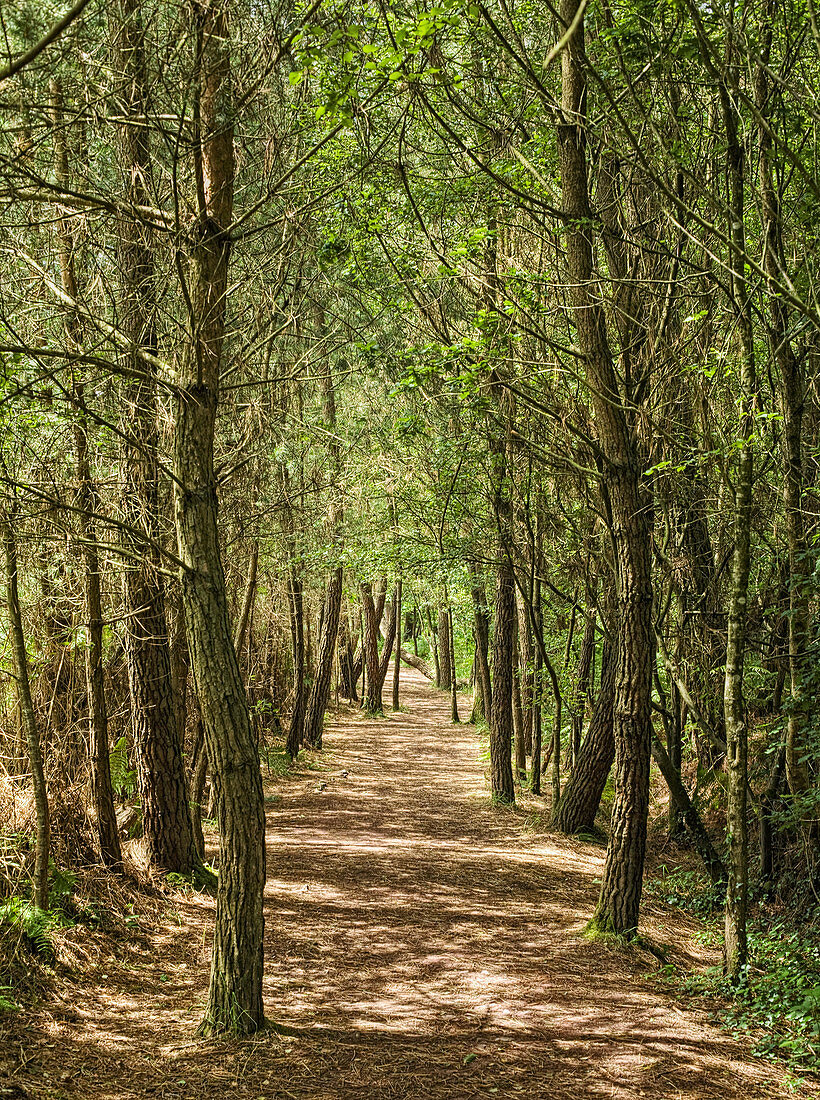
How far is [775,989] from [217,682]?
467 cm

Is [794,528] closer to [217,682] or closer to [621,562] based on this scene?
[621,562]

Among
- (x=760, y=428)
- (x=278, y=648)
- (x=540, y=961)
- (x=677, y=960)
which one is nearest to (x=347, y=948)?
(x=540, y=961)

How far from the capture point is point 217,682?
4.80m

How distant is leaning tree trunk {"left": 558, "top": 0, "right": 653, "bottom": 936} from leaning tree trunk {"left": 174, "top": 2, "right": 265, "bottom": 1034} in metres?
3.24

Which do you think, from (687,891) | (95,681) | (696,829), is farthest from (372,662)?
(95,681)

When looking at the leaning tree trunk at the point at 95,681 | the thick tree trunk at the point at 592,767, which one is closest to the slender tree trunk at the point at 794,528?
the thick tree trunk at the point at 592,767

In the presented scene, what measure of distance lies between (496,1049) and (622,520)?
404cm

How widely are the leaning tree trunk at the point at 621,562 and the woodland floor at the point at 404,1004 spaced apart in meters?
0.72

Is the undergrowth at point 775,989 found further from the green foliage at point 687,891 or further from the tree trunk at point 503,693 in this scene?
the tree trunk at point 503,693

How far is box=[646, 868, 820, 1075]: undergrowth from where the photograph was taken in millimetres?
5270

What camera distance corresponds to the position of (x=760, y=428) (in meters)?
6.18

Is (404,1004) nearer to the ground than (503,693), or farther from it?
nearer to the ground

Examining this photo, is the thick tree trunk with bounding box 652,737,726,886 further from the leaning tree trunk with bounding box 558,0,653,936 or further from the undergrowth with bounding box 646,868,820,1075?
the leaning tree trunk with bounding box 558,0,653,936

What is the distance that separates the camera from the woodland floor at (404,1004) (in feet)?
14.9
